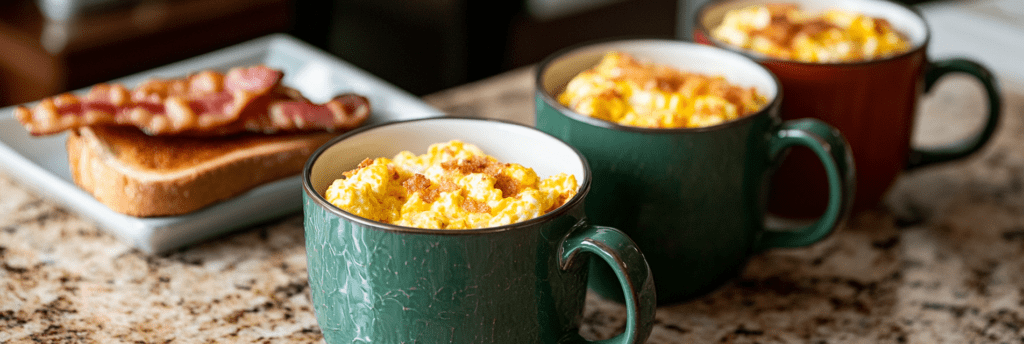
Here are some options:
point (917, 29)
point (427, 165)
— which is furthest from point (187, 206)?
point (917, 29)

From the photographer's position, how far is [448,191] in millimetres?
791

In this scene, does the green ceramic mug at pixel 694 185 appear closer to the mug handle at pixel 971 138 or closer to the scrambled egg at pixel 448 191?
the scrambled egg at pixel 448 191

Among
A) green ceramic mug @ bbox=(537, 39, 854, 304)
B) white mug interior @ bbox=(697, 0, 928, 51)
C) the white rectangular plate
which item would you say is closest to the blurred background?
the white rectangular plate

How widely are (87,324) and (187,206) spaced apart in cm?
19

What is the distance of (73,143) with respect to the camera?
112 cm

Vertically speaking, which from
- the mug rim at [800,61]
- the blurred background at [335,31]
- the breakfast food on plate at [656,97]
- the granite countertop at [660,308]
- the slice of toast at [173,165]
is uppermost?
the mug rim at [800,61]

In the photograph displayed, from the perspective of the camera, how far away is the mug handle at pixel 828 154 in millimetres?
924

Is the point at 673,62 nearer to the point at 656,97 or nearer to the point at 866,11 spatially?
the point at 656,97

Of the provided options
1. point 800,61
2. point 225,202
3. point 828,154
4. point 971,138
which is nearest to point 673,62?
point 800,61

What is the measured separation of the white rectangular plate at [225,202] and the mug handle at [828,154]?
58 cm

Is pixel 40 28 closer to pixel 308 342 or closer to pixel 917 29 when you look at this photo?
pixel 308 342

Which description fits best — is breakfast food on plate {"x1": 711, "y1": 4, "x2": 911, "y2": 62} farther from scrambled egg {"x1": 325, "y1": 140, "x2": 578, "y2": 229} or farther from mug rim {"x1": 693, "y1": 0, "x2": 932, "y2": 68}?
scrambled egg {"x1": 325, "y1": 140, "x2": 578, "y2": 229}

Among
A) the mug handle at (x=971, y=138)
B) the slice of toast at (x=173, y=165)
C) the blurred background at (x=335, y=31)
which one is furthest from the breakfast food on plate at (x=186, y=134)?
the blurred background at (x=335, y=31)

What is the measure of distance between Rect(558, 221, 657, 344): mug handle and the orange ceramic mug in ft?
1.48
